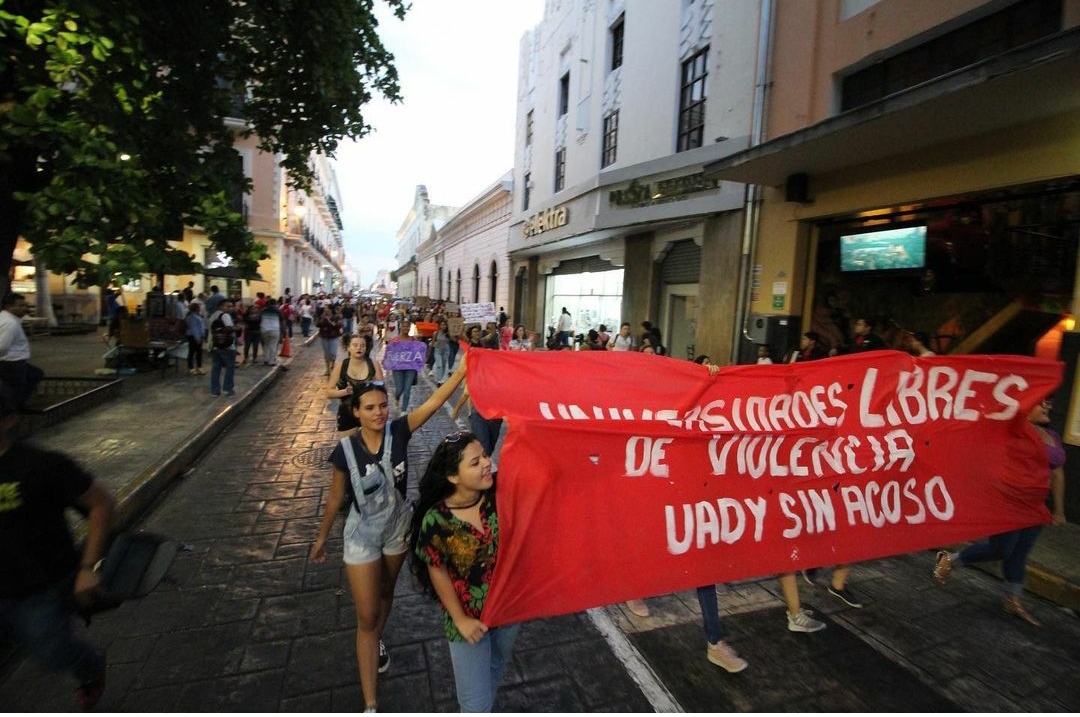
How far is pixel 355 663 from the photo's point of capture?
325 cm

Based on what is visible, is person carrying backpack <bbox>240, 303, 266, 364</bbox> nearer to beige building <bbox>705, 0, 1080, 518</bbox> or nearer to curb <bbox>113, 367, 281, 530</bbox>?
curb <bbox>113, 367, 281, 530</bbox>

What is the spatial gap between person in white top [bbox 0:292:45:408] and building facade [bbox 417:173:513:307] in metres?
20.2

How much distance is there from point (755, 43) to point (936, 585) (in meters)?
9.83

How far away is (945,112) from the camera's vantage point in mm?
6039

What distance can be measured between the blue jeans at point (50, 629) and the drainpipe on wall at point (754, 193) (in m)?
10.0

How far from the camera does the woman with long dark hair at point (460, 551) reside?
2.27 meters

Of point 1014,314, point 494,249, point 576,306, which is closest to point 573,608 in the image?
point 1014,314

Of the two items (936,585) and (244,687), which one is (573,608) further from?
(936,585)

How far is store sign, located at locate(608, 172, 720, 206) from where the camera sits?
37.4ft

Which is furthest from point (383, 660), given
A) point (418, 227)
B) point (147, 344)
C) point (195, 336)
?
point (418, 227)

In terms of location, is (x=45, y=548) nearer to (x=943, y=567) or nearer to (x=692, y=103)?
(x=943, y=567)

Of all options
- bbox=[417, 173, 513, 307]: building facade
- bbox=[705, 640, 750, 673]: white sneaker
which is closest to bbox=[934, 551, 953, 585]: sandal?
bbox=[705, 640, 750, 673]: white sneaker

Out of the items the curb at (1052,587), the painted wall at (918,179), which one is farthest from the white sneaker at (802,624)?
the painted wall at (918,179)

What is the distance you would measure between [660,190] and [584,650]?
1087cm
